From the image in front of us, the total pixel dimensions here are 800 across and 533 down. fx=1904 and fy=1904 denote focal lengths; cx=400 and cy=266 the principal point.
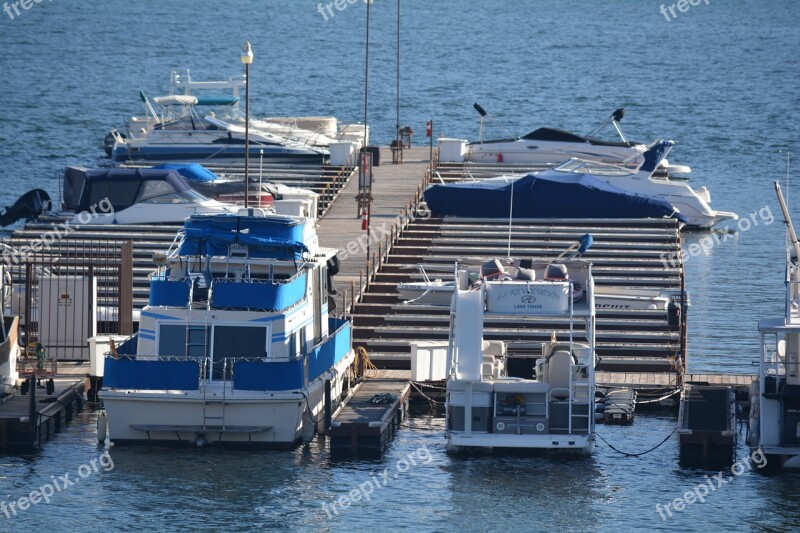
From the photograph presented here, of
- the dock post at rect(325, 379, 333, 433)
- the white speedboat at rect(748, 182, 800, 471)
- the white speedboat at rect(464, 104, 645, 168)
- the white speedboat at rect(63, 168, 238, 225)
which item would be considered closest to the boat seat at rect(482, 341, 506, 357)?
the dock post at rect(325, 379, 333, 433)

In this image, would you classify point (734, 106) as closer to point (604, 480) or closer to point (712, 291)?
point (712, 291)

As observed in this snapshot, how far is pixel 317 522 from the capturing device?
3344 centimetres

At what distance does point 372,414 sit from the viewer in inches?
1496

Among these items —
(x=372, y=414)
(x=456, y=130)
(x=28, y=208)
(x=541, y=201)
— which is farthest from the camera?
(x=456, y=130)

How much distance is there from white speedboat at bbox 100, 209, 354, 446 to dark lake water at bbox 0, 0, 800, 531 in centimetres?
70

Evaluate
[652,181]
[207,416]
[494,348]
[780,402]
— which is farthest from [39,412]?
[652,181]

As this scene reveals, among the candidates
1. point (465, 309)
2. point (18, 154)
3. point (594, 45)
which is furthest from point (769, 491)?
point (594, 45)

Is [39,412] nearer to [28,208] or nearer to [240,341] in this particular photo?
[240,341]

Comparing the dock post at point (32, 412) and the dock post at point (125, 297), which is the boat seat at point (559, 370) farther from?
the dock post at point (125, 297)

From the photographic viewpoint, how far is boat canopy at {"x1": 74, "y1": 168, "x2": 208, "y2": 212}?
5359 cm

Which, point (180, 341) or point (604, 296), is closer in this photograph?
point (180, 341)

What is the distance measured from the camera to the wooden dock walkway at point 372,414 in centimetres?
3678

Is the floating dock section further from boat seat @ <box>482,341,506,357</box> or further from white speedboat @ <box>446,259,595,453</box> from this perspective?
boat seat @ <box>482,341,506,357</box>

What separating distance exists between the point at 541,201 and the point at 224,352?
19.1 meters
